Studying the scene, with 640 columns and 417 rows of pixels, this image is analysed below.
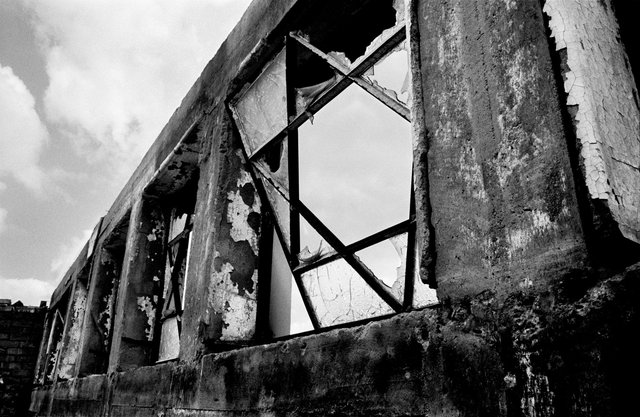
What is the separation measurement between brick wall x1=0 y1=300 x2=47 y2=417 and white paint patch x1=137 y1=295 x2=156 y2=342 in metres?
7.41

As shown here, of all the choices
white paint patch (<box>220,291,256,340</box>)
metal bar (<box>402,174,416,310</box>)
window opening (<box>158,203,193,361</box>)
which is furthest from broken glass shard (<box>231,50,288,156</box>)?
window opening (<box>158,203,193,361</box>)

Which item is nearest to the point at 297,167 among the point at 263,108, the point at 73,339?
the point at 263,108

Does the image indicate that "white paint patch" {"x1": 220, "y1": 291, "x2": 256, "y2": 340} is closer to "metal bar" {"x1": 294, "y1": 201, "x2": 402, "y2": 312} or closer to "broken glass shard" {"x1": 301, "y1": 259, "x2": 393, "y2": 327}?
"broken glass shard" {"x1": 301, "y1": 259, "x2": 393, "y2": 327}

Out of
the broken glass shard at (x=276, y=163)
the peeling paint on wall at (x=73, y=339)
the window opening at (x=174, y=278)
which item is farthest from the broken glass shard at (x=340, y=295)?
the peeling paint on wall at (x=73, y=339)

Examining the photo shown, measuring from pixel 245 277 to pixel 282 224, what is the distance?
1.15 ft

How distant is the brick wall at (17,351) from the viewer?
9.56 meters

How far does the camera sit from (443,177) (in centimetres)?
119

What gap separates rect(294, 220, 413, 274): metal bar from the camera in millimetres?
1828

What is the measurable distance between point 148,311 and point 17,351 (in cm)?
795

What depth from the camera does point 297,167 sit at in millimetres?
2512

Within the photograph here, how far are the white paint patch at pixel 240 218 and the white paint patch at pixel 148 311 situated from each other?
1808 mm

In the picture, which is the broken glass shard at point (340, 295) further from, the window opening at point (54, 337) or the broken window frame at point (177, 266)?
the window opening at point (54, 337)

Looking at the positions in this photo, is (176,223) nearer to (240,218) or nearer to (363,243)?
(240,218)

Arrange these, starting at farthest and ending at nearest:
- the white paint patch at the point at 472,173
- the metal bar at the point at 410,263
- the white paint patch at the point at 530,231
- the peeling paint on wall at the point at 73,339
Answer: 1. the peeling paint on wall at the point at 73,339
2. the metal bar at the point at 410,263
3. the white paint patch at the point at 472,173
4. the white paint patch at the point at 530,231
